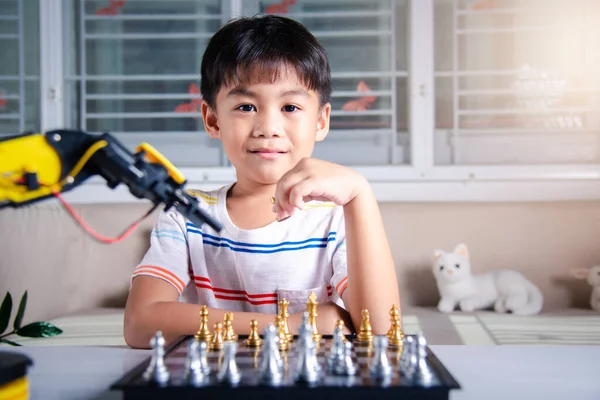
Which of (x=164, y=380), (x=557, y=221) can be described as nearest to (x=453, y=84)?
(x=557, y=221)

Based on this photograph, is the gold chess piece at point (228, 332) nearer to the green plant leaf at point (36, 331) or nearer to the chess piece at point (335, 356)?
the chess piece at point (335, 356)

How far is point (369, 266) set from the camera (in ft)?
3.12

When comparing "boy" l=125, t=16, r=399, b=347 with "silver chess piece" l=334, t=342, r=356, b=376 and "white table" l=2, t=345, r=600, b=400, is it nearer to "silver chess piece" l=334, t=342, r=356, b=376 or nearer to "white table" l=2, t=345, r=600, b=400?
"white table" l=2, t=345, r=600, b=400

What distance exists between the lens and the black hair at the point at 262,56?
45.3 inches

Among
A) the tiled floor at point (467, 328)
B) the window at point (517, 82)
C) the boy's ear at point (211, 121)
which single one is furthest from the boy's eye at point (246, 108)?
the window at point (517, 82)

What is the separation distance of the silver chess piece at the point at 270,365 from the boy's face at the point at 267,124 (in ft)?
1.81

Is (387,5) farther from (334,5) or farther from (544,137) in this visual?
(544,137)

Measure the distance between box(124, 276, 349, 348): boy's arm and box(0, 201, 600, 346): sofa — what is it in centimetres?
138

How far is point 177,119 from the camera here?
3.45m

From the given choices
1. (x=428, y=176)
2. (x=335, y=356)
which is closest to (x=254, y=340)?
(x=335, y=356)

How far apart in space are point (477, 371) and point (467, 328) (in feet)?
4.84

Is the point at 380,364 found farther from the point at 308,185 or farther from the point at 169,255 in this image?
the point at 169,255

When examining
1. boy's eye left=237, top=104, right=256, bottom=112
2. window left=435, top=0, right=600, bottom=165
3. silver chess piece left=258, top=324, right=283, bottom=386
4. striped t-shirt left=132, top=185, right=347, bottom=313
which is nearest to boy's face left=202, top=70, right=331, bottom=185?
boy's eye left=237, top=104, right=256, bottom=112

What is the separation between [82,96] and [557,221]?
232cm
